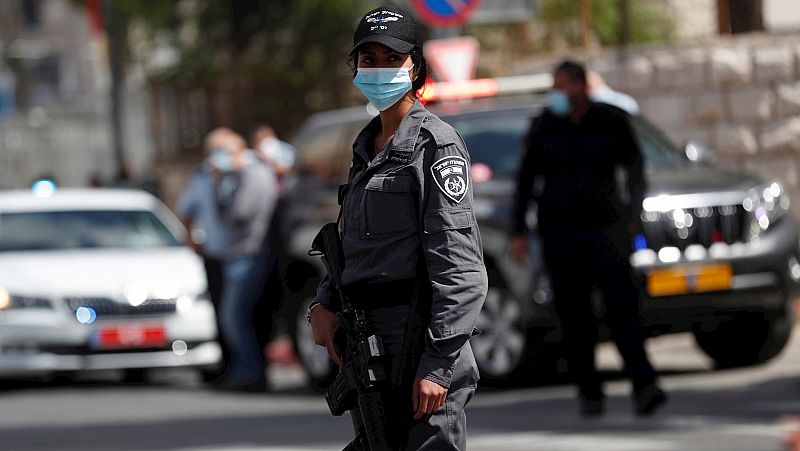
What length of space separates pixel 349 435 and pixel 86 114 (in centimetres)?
3517

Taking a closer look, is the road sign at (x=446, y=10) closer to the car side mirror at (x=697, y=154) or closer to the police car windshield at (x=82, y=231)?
the police car windshield at (x=82, y=231)

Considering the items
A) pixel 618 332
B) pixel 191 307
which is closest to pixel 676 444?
pixel 618 332

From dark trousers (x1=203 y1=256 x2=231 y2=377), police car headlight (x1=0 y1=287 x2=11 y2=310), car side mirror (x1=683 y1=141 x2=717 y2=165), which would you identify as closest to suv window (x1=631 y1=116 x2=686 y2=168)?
car side mirror (x1=683 y1=141 x2=717 y2=165)

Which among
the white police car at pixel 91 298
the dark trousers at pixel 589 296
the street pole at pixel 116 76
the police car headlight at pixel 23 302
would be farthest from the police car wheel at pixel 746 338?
the street pole at pixel 116 76

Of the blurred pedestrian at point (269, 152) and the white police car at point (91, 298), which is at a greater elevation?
the blurred pedestrian at point (269, 152)

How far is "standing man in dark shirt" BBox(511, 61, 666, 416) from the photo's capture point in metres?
11.0

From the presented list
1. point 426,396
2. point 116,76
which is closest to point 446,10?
point 426,396

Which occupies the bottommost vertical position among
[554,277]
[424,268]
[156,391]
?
[156,391]

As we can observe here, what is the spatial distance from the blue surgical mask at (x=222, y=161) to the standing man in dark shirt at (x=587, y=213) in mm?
3915

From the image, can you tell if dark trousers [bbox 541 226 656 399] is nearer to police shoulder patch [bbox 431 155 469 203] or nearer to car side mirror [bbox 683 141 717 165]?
car side mirror [bbox 683 141 717 165]

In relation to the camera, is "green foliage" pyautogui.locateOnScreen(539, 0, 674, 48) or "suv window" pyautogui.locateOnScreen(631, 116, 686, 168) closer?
"suv window" pyautogui.locateOnScreen(631, 116, 686, 168)

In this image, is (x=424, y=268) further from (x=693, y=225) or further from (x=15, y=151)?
(x=15, y=151)

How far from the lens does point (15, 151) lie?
123 feet

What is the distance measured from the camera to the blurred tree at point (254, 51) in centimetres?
3002
